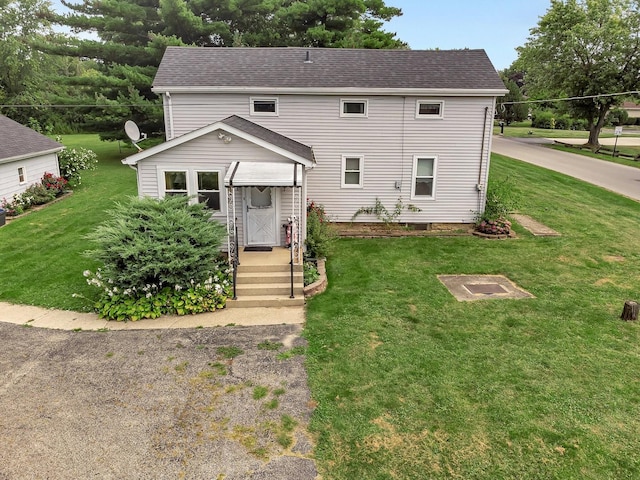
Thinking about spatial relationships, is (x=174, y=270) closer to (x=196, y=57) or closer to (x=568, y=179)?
(x=196, y=57)

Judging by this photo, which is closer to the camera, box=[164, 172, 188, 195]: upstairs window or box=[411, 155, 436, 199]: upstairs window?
box=[164, 172, 188, 195]: upstairs window

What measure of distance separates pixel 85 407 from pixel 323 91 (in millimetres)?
11399

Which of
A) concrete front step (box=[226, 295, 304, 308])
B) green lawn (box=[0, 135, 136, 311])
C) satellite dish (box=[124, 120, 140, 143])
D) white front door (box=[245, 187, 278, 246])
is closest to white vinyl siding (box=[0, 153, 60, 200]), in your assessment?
green lawn (box=[0, 135, 136, 311])

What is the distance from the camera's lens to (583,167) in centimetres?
2986

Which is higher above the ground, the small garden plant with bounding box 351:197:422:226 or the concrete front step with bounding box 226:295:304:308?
the small garden plant with bounding box 351:197:422:226

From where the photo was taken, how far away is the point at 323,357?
830 centimetres

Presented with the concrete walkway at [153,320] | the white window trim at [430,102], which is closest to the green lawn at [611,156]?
the white window trim at [430,102]

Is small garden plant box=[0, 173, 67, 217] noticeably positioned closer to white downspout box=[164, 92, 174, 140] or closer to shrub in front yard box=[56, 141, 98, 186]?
shrub in front yard box=[56, 141, 98, 186]

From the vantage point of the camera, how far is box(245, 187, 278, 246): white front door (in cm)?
1248

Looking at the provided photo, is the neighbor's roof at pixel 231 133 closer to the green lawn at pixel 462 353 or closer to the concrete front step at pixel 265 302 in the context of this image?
the green lawn at pixel 462 353

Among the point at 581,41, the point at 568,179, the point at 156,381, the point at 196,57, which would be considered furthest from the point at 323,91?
the point at 581,41

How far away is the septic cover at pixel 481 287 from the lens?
36.2ft

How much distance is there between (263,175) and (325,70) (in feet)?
21.5

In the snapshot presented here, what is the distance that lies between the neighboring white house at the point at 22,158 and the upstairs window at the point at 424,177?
50.1ft
